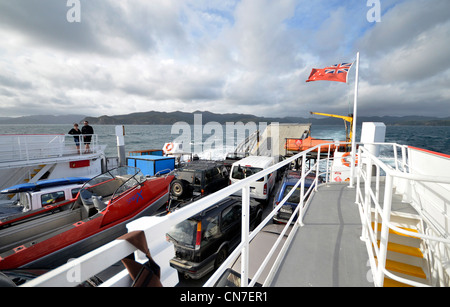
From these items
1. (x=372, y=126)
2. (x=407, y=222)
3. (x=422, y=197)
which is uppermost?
(x=372, y=126)

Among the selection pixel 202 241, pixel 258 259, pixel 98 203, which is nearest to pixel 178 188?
pixel 98 203

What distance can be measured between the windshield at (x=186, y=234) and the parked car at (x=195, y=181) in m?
2.65

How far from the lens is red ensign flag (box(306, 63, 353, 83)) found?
651 cm

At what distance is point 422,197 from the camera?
11.6ft

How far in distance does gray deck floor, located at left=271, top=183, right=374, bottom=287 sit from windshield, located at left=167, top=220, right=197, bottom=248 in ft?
7.24

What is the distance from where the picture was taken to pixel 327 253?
8.51 feet

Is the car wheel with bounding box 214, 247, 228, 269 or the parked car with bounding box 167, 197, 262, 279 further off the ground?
the parked car with bounding box 167, 197, 262, 279

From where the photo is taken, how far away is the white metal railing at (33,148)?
30.2 ft

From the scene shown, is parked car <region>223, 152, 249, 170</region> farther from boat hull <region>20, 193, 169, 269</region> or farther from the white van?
boat hull <region>20, 193, 169, 269</region>

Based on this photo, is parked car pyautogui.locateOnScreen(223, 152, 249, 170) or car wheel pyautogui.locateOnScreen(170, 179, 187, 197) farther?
parked car pyautogui.locateOnScreen(223, 152, 249, 170)

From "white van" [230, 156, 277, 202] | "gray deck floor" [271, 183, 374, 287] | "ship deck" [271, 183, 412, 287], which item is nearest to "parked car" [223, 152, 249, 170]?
"white van" [230, 156, 277, 202]

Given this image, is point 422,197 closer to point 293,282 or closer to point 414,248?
point 414,248

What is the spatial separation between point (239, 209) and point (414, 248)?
3.59 meters
